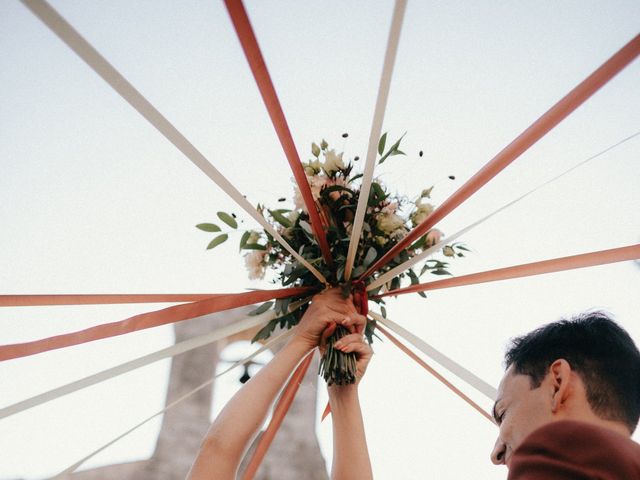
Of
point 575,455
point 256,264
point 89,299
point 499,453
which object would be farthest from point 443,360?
point 89,299

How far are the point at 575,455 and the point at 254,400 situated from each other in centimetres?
104

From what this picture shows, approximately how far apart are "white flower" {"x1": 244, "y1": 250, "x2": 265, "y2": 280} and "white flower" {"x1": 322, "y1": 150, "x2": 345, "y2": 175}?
48 cm

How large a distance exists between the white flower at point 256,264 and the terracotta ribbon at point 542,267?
0.65 m

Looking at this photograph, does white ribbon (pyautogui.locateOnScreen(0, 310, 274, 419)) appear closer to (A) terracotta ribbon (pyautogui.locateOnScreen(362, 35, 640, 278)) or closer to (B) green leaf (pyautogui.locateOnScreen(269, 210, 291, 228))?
(B) green leaf (pyautogui.locateOnScreen(269, 210, 291, 228))

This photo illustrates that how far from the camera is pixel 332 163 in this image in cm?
203

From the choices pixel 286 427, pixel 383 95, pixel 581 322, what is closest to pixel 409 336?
pixel 581 322

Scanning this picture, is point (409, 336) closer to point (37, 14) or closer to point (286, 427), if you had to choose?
point (37, 14)

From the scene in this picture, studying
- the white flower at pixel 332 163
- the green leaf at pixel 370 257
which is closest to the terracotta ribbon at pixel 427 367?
the green leaf at pixel 370 257

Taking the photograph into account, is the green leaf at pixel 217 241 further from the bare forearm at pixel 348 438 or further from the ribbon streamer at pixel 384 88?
the bare forearm at pixel 348 438

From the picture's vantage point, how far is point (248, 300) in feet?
5.53

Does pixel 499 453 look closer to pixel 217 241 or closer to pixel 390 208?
pixel 390 208

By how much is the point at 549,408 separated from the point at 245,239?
1.32 m

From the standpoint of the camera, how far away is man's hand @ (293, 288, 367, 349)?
178cm

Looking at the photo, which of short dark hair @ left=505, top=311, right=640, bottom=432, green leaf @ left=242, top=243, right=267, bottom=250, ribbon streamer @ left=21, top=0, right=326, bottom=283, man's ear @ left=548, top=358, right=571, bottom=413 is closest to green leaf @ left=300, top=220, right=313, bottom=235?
green leaf @ left=242, top=243, right=267, bottom=250
